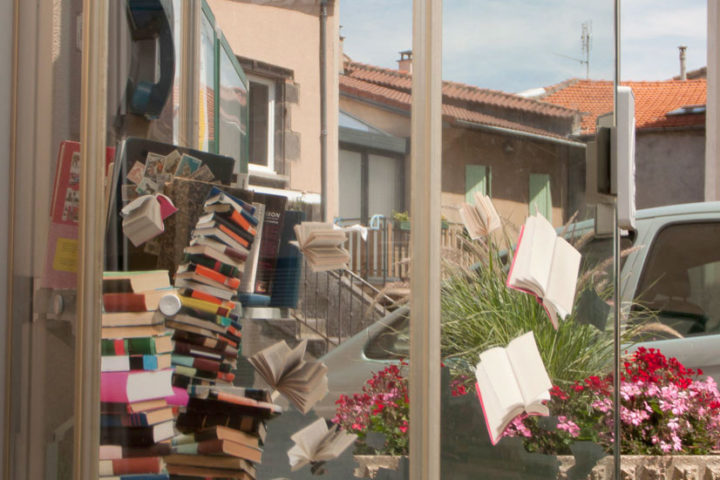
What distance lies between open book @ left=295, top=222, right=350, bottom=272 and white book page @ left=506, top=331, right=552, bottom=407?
1.61 feet

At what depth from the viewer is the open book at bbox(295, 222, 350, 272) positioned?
179 cm

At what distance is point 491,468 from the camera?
5.96 ft

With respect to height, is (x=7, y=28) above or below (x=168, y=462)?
above

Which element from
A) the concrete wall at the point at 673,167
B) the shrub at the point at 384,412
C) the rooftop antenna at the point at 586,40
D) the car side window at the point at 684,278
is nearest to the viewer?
the shrub at the point at 384,412

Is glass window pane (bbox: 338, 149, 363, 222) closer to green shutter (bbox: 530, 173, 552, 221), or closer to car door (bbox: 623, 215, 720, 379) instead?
green shutter (bbox: 530, 173, 552, 221)

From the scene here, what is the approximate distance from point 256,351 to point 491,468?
0.62m

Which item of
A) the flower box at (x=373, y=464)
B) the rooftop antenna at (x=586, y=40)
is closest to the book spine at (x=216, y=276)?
the flower box at (x=373, y=464)

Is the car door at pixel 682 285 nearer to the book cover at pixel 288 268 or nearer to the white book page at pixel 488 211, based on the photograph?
the white book page at pixel 488 211

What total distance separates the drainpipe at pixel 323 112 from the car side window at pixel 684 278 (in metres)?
2.35

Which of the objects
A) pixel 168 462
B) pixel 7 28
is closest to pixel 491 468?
pixel 168 462

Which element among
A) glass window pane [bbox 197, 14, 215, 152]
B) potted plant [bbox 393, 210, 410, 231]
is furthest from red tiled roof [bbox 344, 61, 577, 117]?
glass window pane [bbox 197, 14, 215, 152]

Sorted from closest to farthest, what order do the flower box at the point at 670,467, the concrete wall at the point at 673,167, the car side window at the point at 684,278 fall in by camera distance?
the flower box at the point at 670,467
the car side window at the point at 684,278
the concrete wall at the point at 673,167

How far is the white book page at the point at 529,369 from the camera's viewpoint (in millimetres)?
1877

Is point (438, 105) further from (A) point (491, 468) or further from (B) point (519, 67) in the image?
(A) point (491, 468)
